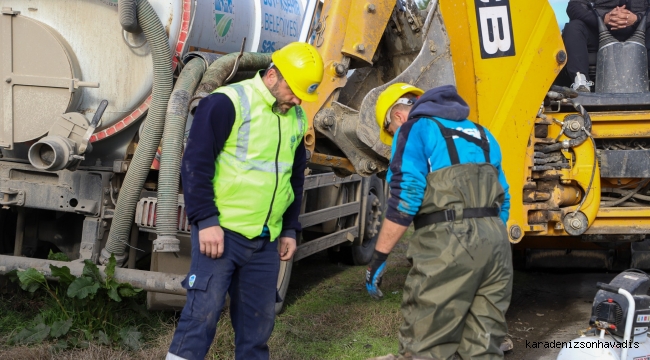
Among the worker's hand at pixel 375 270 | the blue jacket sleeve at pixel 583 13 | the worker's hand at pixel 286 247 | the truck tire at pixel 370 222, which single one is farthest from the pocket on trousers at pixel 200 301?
the truck tire at pixel 370 222

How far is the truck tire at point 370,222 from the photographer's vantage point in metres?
7.23

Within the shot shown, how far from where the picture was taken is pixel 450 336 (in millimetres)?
3145

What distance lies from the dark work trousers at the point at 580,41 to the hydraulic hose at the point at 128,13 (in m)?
2.98

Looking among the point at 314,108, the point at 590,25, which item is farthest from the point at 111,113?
the point at 590,25

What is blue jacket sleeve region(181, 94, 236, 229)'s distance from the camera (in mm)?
3160

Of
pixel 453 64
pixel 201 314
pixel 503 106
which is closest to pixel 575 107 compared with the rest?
pixel 503 106

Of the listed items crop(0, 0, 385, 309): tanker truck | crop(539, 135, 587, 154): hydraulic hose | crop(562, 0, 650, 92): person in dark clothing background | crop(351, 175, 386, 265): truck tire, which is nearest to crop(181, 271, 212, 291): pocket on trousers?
crop(0, 0, 385, 309): tanker truck

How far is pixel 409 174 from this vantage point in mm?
3189

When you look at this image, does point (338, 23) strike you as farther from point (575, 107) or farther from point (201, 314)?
point (201, 314)

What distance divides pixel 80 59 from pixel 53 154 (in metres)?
0.74

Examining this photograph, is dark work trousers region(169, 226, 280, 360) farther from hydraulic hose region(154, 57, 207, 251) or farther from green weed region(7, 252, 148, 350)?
green weed region(7, 252, 148, 350)

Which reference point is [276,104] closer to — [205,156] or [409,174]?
[205,156]

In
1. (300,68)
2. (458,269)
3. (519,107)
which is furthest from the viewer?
(519,107)

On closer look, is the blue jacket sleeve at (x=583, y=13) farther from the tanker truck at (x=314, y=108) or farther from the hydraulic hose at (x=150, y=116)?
the hydraulic hose at (x=150, y=116)
